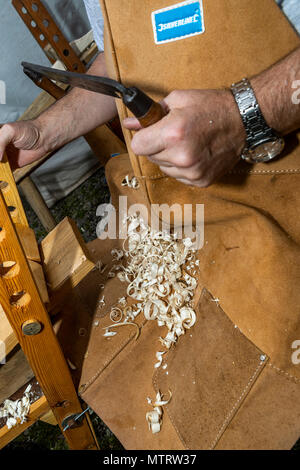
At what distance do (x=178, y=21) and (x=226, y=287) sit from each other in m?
0.60

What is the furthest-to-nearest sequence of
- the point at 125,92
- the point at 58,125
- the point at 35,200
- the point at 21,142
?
the point at 35,200, the point at 58,125, the point at 21,142, the point at 125,92

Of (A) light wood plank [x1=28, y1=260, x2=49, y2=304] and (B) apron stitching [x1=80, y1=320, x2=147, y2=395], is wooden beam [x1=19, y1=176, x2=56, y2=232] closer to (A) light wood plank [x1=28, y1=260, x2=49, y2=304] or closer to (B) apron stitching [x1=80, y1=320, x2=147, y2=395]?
(A) light wood plank [x1=28, y1=260, x2=49, y2=304]

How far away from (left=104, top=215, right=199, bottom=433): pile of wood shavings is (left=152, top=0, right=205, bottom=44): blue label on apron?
0.52 m

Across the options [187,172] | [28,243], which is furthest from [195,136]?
[28,243]

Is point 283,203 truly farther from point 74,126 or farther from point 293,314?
point 74,126

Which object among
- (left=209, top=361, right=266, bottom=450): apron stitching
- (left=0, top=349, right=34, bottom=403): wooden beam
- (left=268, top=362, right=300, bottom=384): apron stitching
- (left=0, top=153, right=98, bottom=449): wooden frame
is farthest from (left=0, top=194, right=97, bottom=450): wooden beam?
(left=268, top=362, right=300, bottom=384): apron stitching

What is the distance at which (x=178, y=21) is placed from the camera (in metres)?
0.83

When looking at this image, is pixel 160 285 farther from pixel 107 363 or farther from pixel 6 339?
pixel 6 339

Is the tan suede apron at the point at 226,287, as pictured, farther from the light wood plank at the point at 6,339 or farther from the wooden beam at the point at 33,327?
the light wood plank at the point at 6,339

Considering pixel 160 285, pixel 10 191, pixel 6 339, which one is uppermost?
pixel 10 191

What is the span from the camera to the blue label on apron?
83 cm

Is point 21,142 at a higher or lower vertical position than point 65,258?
higher
